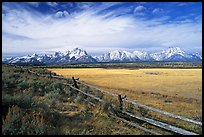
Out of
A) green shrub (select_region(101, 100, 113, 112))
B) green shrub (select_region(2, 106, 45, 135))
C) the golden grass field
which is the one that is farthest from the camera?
the golden grass field

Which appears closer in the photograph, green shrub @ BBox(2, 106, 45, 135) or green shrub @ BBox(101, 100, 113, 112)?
green shrub @ BBox(2, 106, 45, 135)

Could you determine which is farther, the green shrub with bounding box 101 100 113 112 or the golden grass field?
the golden grass field

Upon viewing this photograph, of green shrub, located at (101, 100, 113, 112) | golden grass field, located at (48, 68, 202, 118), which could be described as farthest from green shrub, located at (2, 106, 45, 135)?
golden grass field, located at (48, 68, 202, 118)

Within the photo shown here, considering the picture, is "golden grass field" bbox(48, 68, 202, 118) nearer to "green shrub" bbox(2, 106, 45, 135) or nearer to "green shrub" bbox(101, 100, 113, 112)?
"green shrub" bbox(101, 100, 113, 112)

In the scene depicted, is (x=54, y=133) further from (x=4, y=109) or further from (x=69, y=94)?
(x=69, y=94)

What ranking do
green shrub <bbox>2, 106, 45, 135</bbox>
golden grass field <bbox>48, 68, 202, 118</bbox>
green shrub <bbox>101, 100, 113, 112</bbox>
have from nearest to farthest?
green shrub <bbox>2, 106, 45, 135</bbox>, green shrub <bbox>101, 100, 113, 112</bbox>, golden grass field <bbox>48, 68, 202, 118</bbox>

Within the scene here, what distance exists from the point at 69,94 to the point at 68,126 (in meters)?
5.65

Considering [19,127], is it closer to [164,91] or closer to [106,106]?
[106,106]

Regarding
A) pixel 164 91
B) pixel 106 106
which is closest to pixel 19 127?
pixel 106 106

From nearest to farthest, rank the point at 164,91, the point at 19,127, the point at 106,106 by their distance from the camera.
→ the point at 19,127 < the point at 106,106 < the point at 164,91

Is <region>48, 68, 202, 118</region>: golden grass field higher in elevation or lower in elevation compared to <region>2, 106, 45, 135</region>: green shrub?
lower

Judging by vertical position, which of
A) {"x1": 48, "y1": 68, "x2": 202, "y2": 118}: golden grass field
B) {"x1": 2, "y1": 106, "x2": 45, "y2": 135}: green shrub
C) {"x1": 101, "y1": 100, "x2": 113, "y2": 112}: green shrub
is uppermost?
{"x1": 2, "y1": 106, "x2": 45, "y2": 135}: green shrub

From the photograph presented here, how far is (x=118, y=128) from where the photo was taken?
7.29m

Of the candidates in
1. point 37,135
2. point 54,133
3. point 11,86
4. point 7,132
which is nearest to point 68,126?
point 54,133
